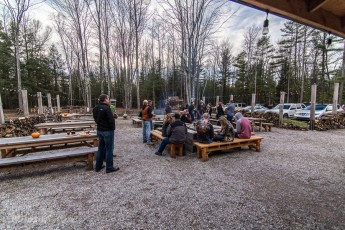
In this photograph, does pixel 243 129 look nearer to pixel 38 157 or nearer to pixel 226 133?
pixel 226 133

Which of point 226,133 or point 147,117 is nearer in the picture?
point 226,133

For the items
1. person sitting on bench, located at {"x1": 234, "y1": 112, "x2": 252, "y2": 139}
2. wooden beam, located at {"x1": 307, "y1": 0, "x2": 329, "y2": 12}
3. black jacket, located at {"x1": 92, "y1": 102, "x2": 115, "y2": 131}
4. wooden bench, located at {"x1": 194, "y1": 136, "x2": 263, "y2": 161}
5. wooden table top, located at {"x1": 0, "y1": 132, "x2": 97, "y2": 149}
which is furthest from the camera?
person sitting on bench, located at {"x1": 234, "y1": 112, "x2": 252, "y2": 139}

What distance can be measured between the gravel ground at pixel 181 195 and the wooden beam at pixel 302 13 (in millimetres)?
2778

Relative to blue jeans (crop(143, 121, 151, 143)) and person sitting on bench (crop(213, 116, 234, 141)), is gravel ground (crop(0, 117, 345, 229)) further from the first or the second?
blue jeans (crop(143, 121, 151, 143))

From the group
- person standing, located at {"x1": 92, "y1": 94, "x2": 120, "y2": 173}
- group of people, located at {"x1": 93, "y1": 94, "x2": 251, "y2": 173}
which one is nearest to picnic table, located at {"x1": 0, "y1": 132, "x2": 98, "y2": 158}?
group of people, located at {"x1": 93, "y1": 94, "x2": 251, "y2": 173}

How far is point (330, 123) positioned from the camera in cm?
996

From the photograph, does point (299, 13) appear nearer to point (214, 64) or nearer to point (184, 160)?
point (184, 160)

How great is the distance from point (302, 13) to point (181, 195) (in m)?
3.31

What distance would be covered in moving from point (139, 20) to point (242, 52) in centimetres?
1835

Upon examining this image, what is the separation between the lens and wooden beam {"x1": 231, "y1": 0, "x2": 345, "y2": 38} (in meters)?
2.07

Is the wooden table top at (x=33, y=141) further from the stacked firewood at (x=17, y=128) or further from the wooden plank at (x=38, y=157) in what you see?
the stacked firewood at (x=17, y=128)

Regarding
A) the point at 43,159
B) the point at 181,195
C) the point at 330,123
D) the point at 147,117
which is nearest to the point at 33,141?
the point at 43,159

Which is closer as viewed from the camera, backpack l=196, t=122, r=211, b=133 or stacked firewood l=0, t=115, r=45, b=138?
backpack l=196, t=122, r=211, b=133

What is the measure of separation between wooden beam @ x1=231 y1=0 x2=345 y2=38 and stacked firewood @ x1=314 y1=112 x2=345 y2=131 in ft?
29.0
